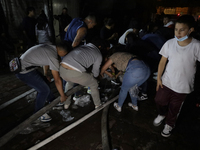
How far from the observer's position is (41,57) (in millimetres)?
2668

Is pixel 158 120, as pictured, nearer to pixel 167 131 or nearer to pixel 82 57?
pixel 167 131

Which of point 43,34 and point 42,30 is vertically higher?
point 42,30

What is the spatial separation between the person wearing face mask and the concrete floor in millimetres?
317

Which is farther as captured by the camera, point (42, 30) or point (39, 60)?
point (42, 30)

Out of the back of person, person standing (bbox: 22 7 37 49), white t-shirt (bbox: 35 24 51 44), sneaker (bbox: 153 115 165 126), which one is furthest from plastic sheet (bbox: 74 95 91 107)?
person standing (bbox: 22 7 37 49)

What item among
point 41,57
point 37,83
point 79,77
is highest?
point 41,57

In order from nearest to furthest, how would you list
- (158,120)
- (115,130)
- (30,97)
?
(115,130), (158,120), (30,97)

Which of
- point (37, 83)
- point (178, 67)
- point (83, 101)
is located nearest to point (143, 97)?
point (83, 101)

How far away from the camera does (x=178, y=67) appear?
2.39m

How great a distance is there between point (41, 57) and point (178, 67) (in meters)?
2.45

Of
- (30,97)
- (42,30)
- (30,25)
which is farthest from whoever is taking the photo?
(30,25)

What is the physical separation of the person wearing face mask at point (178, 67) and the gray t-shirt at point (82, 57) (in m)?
1.27

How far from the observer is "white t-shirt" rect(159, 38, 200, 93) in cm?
222

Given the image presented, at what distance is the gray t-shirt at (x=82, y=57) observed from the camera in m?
2.75
